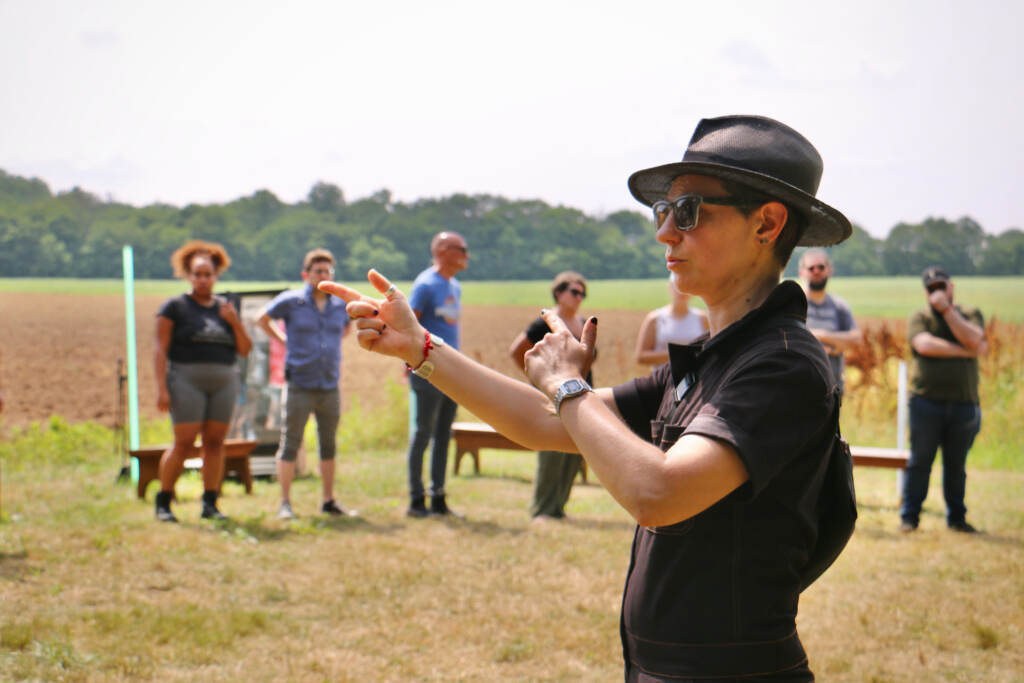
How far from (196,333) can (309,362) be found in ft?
2.90

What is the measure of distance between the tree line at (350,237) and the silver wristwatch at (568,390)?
1706 cm

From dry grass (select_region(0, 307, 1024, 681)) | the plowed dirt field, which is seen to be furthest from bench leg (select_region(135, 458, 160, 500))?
Answer: the plowed dirt field

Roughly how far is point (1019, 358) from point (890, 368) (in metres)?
1.65

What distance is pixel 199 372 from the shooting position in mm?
6641

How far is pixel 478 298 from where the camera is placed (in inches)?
750

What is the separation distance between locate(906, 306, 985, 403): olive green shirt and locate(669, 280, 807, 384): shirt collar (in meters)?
5.53

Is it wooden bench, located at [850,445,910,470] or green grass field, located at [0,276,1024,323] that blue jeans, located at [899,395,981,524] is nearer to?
wooden bench, located at [850,445,910,470]

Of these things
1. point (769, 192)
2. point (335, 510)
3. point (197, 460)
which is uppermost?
point (769, 192)

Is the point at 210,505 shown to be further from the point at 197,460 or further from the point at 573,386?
the point at 573,386

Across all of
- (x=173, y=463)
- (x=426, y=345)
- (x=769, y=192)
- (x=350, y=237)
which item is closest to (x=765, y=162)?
(x=769, y=192)

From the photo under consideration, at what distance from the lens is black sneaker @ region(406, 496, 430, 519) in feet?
23.7

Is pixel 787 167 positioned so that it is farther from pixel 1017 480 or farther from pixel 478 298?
pixel 478 298

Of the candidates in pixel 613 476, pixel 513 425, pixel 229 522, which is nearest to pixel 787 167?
pixel 613 476

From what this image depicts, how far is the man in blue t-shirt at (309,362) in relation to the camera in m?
7.02
